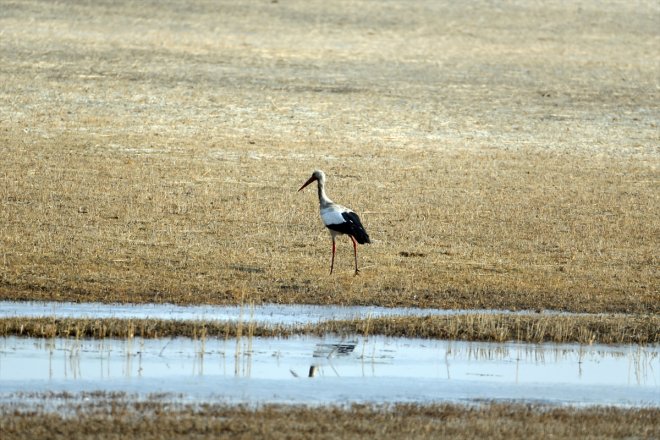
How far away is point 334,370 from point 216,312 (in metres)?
2.86

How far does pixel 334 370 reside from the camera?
39.8 feet

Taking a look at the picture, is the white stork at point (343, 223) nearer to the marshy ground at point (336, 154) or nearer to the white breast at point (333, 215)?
the white breast at point (333, 215)

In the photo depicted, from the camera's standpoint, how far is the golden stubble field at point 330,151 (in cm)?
1691

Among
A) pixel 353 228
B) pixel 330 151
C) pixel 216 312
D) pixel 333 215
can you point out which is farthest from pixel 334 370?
pixel 330 151

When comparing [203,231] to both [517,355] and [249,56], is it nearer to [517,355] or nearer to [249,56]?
[517,355]

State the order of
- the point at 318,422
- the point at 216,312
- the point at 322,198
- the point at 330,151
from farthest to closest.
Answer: the point at 330,151 < the point at 322,198 < the point at 216,312 < the point at 318,422

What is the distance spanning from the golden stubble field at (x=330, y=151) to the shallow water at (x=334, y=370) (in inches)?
93.6

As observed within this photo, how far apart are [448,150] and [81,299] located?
17.1 meters

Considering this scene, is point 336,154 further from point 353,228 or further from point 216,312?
point 216,312

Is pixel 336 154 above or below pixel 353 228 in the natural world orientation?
above

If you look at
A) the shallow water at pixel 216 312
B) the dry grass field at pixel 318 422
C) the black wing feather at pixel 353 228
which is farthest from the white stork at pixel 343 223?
the dry grass field at pixel 318 422

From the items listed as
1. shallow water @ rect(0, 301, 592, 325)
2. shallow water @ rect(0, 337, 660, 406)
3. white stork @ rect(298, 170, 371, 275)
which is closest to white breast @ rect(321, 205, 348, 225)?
white stork @ rect(298, 170, 371, 275)

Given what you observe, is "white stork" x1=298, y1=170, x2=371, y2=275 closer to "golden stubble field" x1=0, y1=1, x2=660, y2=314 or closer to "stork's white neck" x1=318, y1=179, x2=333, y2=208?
"stork's white neck" x1=318, y1=179, x2=333, y2=208

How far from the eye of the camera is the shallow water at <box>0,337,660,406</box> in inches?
439
